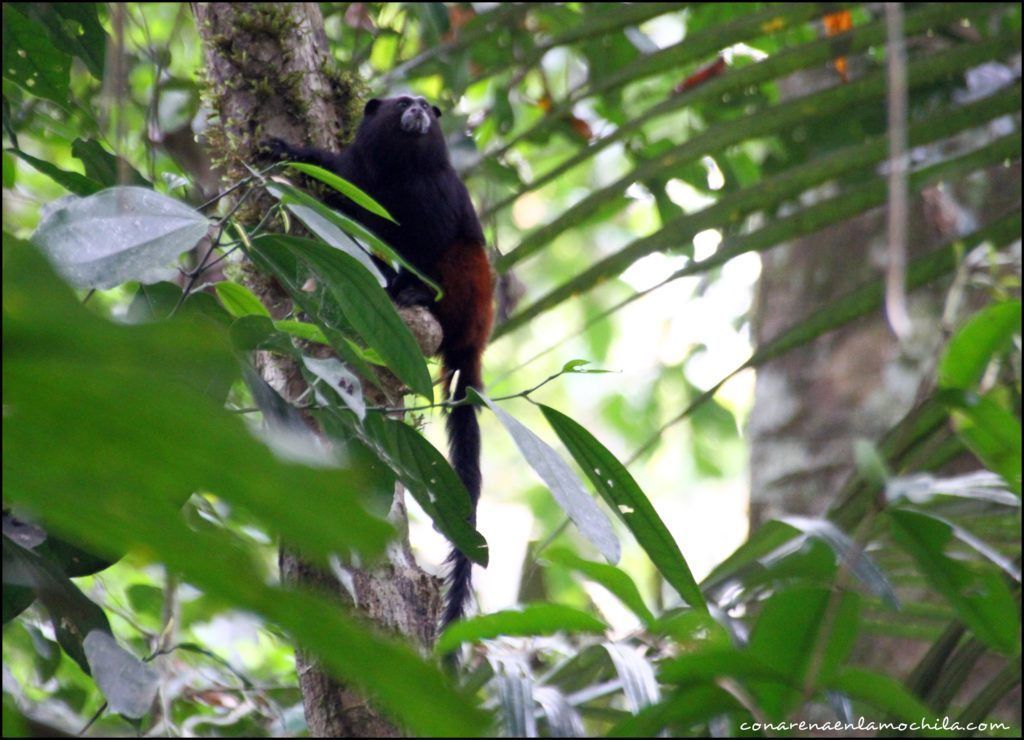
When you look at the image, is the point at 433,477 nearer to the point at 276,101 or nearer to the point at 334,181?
the point at 334,181

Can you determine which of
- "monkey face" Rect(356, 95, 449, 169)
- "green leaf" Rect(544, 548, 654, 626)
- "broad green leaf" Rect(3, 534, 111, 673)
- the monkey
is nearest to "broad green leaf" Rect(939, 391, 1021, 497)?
"green leaf" Rect(544, 548, 654, 626)

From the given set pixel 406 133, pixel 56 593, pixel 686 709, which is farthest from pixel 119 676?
pixel 406 133

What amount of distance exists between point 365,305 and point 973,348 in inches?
30.3

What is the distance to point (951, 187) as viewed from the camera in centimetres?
337

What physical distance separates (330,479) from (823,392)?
3.29 m

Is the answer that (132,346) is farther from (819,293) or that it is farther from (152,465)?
(819,293)

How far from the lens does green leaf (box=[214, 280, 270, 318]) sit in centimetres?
127

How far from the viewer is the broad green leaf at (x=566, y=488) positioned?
118 centimetres

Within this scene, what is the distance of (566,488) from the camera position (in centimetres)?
120

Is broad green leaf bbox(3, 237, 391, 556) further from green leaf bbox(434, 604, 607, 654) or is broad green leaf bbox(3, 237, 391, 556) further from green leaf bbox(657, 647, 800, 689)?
green leaf bbox(434, 604, 607, 654)

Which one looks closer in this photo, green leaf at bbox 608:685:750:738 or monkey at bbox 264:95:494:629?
green leaf at bbox 608:685:750:738

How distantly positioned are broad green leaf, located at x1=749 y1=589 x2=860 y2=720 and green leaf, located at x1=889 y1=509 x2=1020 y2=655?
25 centimetres

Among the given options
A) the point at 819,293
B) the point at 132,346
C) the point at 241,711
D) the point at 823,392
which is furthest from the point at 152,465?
the point at 819,293

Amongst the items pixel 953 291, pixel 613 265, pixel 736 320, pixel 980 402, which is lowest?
pixel 980 402
